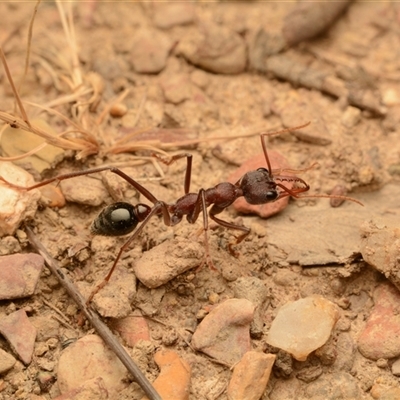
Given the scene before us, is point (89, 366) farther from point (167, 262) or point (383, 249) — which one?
point (383, 249)

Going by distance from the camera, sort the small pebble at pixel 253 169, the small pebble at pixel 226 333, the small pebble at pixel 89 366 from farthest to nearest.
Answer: the small pebble at pixel 253 169 < the small pebble at pixel 226 333 < the small pebble at pixel 89 366

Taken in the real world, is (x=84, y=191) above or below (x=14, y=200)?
below

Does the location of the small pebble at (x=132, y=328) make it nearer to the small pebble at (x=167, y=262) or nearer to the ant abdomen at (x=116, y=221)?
the small pebble at (x=167, y=262)

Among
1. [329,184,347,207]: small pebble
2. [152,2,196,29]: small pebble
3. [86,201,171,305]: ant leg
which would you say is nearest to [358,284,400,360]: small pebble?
[329,184,347,207]: small pebble

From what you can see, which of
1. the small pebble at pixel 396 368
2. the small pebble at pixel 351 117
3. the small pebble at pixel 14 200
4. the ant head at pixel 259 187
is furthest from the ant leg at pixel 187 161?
the small pebble at pixel 396 368

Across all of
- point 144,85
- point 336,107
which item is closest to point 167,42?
point 144,85

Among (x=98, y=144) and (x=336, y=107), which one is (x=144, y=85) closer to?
(x=98, y=144)

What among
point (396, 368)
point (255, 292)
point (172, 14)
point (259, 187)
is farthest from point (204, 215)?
point (172, 14)
